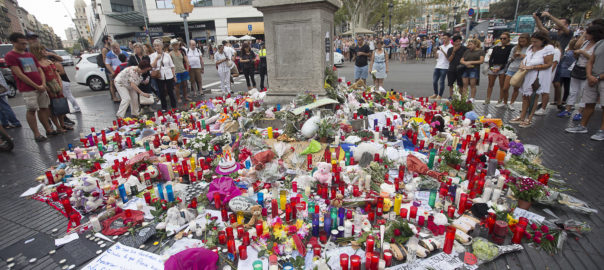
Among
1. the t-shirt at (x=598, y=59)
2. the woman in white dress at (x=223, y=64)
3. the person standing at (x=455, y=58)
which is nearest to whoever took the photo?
the t-shirt at (x=598, y=59)

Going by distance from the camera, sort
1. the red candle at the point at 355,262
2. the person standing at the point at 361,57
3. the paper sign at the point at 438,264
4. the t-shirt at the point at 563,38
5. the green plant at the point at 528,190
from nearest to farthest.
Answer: the red candle at the point at 355,262, the paper sign at the point at 438,264, the green plant at the point at 528,190, the t-shirt at the point at 563,38, the person standing at the point at 361,57

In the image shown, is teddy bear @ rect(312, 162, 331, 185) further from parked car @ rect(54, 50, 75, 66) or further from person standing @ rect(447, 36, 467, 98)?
parked car @ rect(54, 50, 75, 66)

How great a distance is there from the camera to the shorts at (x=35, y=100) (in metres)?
5.56

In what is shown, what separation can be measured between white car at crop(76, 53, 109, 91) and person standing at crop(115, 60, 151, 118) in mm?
6732

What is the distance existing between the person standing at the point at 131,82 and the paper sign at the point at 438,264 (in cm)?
684

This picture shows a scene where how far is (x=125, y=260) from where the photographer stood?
2.57 metres

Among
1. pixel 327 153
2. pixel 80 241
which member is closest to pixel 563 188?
pixel 327 153

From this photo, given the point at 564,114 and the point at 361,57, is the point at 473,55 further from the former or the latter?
the point at 361,57

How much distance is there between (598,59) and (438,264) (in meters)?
5.15

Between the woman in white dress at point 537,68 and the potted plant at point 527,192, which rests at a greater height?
the woman in white dress at point 537,68

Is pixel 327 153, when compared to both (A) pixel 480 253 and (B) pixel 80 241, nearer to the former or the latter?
(A) pixel 480 253

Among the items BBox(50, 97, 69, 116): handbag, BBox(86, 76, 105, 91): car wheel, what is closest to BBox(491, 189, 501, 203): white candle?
BBox(50, 97, 69, 116): handbag

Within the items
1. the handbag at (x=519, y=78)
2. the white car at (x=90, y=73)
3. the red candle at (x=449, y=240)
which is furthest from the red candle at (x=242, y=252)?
the white car at (x=90, y=73)

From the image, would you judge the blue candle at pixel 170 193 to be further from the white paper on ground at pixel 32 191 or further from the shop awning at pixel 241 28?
the shop awning at pixel 241 28
